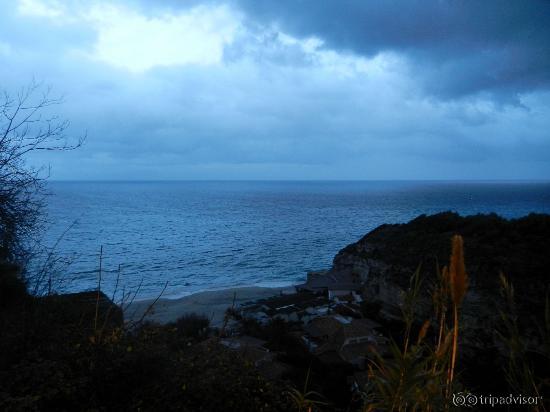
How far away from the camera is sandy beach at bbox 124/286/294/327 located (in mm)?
27297

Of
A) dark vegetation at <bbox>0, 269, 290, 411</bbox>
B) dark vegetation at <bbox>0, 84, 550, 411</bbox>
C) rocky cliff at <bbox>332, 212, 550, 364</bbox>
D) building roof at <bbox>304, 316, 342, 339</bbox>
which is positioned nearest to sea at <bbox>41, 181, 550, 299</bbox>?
building roof at <bbox>304, 316, 342, 339</bbox>

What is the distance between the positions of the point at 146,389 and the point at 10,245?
605 centimetres

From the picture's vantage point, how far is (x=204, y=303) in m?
31.0

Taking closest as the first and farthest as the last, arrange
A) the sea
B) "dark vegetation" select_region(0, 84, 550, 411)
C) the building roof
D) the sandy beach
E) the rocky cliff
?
"dark vegetation" select_region(0, 84, 550, 411), the rocky cliff, the building roof, the sandy beach, the sea

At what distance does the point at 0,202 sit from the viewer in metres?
7.33

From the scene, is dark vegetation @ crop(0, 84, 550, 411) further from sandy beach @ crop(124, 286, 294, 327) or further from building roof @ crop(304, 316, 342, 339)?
sandy beach @ crop(124, 286, 294, 327)

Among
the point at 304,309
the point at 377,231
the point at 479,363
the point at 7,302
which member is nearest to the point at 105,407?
the point at 7,302

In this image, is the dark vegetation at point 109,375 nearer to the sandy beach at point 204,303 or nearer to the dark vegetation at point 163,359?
the dark vegetation at point 163,359

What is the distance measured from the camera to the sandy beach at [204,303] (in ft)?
89.6

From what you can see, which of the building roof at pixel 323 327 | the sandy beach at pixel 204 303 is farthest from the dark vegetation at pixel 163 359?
the sandy beach at pixel 204 303

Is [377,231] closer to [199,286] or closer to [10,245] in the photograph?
[199,286]

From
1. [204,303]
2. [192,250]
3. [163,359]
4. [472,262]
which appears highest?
[163,359]

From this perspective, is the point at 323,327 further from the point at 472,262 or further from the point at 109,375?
the point at 109,375

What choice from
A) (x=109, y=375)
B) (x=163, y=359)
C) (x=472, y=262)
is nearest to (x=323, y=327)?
(x=472, y=262)
